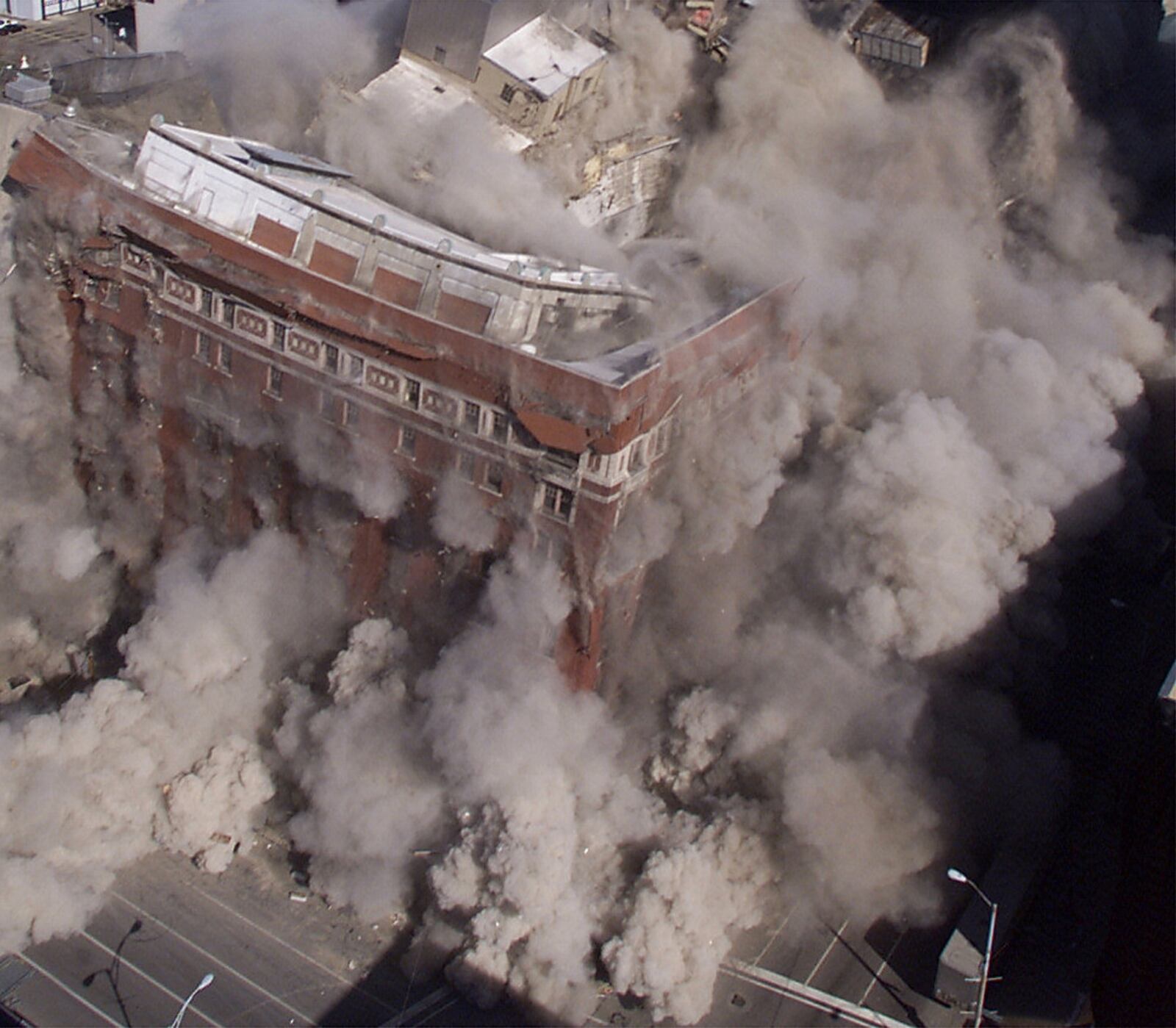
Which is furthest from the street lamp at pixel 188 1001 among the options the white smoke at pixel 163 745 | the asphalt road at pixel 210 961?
the white smoke at pixel 163 745

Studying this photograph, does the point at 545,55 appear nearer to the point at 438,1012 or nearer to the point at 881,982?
the point at 438,1012

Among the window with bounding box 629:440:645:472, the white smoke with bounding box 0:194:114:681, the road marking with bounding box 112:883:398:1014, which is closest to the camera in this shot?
the road marking with bounding box 112:883:398:1014

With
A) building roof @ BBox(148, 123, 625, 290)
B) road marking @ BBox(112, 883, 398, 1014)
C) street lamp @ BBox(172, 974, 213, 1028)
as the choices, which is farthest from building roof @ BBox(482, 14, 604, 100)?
street lamp @ BBox(172, 974, 213, 1028)

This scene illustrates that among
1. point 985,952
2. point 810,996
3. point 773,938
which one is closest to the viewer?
point 985,952

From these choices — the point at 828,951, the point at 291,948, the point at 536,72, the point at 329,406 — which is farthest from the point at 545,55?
the point at 828,951

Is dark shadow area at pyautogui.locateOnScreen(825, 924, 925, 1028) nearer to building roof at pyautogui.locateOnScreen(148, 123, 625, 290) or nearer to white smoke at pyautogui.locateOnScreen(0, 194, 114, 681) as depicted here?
building roof at pyautogui.locateOnScreen(148, 123, 625, 290)

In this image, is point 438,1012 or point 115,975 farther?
point 115,975
